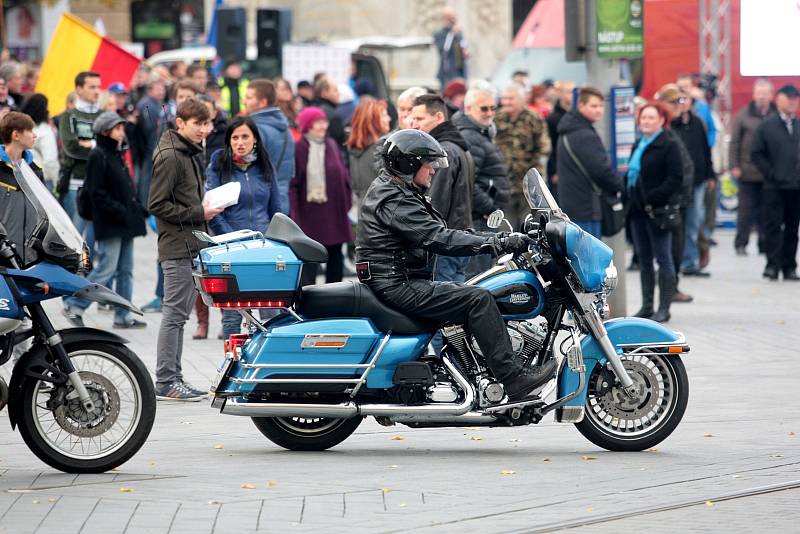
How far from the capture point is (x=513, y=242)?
325 inches

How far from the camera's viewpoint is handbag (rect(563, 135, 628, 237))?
13.8 metres

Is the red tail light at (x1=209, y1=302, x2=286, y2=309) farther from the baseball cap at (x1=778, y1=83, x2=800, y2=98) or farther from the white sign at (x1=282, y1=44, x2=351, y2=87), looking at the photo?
the white sign at (x1=282, y1=44, x2=351, y2=87)

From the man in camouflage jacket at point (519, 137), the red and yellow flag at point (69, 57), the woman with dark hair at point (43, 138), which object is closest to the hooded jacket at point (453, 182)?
the man in camouflage jacket at point (519, 137)

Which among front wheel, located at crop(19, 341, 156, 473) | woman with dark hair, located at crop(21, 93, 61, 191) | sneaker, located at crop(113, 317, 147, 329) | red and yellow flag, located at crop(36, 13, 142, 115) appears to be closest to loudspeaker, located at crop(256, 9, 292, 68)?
red and yellow flag, located at crop(36, 13, 142, 115)

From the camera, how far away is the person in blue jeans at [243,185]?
11.2 m

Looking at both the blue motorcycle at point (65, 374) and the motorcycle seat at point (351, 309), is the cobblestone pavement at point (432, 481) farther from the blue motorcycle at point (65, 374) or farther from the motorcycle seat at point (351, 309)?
the motorcycle seat at point (351, 309)

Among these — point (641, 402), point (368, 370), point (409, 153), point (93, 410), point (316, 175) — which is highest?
point (409, 153)

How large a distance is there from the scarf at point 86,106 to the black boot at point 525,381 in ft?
25.7

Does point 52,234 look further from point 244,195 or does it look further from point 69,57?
point 69,57

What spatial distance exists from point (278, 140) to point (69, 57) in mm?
5241

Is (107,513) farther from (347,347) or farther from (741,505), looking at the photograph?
(741,505)

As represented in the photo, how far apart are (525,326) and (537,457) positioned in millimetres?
671

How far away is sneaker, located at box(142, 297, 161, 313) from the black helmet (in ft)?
22.9

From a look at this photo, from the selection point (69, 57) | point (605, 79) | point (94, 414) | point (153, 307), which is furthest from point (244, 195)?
point (69, 57)
